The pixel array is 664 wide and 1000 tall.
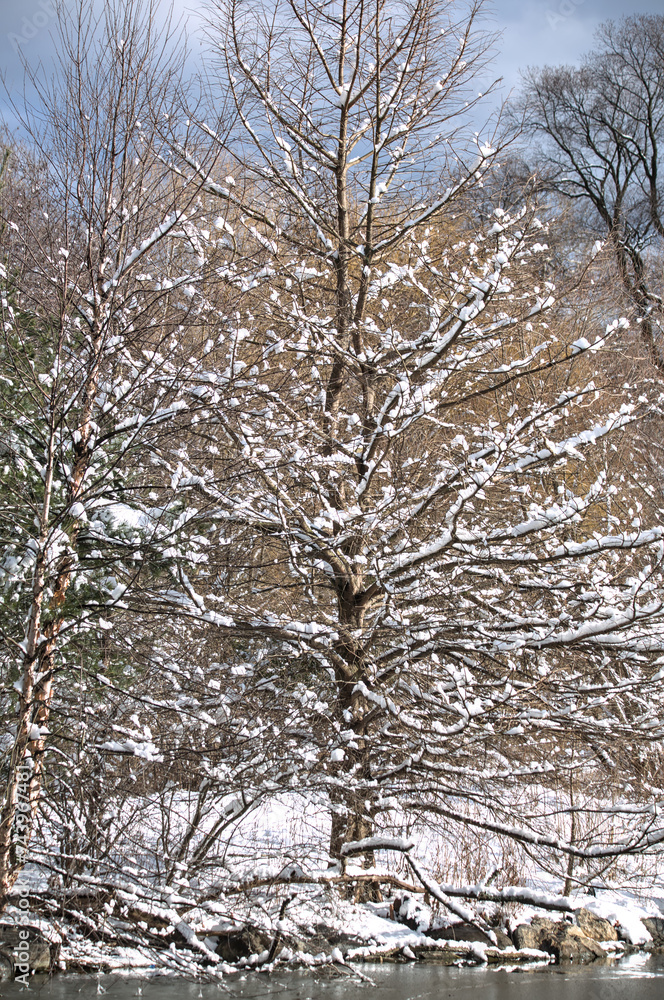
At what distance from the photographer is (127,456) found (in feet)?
16.2

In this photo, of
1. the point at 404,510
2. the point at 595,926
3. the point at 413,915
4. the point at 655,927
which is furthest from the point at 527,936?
the point at 404,510

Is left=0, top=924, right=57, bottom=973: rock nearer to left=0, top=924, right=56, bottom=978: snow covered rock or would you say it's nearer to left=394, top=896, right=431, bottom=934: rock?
left=0, top=924, right=56, bottom=978: snow covered rock

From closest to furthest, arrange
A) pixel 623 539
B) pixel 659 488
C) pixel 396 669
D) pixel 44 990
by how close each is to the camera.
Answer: pixel 44 990
pixel 623 539
pixel 396 669
pixel 659 488

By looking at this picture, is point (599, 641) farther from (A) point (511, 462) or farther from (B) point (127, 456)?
(B) point (127, 456)

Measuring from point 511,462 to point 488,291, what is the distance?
1437 millimetres

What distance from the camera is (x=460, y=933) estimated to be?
248 inches

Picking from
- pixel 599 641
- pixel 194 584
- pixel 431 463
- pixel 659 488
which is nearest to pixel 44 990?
pixel 194 584

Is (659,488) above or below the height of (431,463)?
above

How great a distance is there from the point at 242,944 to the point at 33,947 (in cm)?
149

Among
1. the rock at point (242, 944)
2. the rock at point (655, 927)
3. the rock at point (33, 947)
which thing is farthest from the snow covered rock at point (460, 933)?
the rock at point (33, 947)

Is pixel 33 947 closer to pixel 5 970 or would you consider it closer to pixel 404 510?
pixel 5 970

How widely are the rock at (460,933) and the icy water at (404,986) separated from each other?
1.21ft

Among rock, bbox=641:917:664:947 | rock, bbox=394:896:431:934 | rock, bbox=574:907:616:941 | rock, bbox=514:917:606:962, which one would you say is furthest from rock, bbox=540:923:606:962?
rock, bbox=394:896:431:934

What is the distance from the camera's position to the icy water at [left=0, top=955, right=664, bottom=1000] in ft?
15.8
